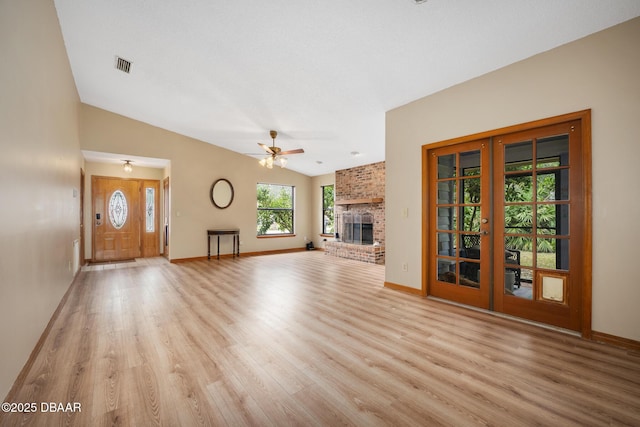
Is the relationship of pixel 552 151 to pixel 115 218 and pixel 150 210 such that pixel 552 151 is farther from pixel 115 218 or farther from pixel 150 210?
pixel 115 218

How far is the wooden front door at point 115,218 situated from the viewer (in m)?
7.00

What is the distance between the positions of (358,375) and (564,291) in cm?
239

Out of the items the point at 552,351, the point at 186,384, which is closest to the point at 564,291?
the point at 552,351

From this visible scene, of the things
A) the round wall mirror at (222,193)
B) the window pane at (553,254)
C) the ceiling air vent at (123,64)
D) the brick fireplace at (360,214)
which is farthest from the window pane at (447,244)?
the round wall mirror at (222,193)

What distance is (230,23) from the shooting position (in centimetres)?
291

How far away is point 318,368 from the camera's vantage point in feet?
6.86

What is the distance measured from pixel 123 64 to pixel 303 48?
113 inches

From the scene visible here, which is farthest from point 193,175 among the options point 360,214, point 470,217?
point 470,217

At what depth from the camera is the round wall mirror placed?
750cm

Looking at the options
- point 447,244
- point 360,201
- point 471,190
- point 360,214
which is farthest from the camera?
point 360,214

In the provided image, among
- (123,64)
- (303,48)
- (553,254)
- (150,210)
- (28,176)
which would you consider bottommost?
(553,254)

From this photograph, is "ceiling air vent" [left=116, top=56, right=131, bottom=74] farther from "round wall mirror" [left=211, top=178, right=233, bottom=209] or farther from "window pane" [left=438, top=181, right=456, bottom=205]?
"window pane" [left=438, top=181, right=456, bottom=205]

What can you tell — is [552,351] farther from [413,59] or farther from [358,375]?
[413,59]

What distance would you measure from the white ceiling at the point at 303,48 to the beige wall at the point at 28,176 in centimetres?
80
